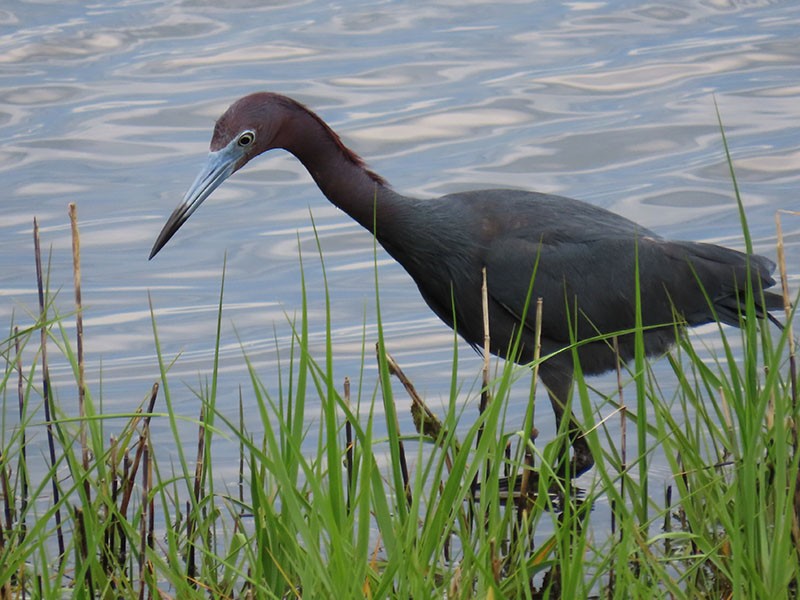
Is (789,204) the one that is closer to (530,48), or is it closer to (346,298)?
(346,298)

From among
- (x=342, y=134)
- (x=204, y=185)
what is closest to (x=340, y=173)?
(x=204, y=185)

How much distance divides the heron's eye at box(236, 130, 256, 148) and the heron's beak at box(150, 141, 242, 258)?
0.06ft

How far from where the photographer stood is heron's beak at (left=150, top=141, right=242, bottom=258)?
411 cm

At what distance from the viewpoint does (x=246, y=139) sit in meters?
4.28

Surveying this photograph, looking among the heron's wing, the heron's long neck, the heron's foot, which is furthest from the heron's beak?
the heron's foot

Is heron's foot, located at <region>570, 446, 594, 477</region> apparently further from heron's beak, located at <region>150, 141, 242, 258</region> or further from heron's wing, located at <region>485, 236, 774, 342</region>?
heron's beak, located at <region>150, 141, 242, 258</region>

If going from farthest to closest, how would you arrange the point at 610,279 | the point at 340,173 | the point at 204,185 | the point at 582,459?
1. the point at 582,459
2. the point at 610,279
3. the point at 340,173
4. the point at 204,185

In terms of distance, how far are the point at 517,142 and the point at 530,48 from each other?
5.41ft

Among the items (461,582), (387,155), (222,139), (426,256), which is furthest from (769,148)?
(461,582)

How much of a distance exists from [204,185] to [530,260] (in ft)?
3.42

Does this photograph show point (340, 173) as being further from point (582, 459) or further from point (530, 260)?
point (582, 459)

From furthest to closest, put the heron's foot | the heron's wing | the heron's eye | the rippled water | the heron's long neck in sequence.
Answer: the rippled water → the heron's foot → the heron's wing → the heron's long neck → the heron's eye

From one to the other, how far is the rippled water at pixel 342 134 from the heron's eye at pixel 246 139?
133 centimetres

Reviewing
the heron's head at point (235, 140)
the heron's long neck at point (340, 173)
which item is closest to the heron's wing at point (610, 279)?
the heron's long neck at point (340, 173)
